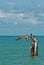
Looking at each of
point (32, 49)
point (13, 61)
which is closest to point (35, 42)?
point (32, 49)

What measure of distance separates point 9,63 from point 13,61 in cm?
242

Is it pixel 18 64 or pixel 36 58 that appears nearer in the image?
pixel 18 64

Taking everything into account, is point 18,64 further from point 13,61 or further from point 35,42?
point 35,42

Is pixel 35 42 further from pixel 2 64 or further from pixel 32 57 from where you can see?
pixel 2 64

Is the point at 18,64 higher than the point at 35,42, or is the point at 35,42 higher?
the point at 35,42

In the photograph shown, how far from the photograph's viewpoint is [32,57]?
169 feet

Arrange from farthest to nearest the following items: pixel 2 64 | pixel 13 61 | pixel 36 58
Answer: pixel 36 58 → pixel 13 61 → pixel 2 64

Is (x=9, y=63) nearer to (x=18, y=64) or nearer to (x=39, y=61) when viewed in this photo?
(x=18, y=64)

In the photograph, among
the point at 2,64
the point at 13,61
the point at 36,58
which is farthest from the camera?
the point at 36,58

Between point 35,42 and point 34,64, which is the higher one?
point 35,42

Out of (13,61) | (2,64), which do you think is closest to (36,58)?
(13,61)

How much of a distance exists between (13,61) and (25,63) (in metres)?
2.53

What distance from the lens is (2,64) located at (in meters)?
44.7

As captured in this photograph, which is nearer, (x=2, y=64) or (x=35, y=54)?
(x=2, y=64)
